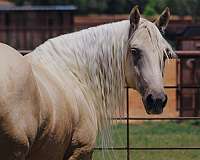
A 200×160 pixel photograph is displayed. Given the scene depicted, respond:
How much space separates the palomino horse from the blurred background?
1.06ft

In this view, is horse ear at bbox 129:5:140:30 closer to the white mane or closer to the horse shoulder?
the white mane

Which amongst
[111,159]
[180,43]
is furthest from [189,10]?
[111,159]

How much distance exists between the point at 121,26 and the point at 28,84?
1.13 m

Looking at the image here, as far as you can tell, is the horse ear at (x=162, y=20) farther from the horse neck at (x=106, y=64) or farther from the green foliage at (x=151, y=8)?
the green foliage at (x=151, y=8)

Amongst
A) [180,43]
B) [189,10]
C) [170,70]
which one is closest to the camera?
[170,70]

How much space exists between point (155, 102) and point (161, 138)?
5906mm

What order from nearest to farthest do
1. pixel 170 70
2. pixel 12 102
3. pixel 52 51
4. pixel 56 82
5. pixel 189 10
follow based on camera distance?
1. pixel 12 102
2. pixel 56 82
3. pixel 52 51
4. pixel 170 70
5. pixel 189 10

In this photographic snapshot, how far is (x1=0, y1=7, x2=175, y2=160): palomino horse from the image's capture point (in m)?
3.46

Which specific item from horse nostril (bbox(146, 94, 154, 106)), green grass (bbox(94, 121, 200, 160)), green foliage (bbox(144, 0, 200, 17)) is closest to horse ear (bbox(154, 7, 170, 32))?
horse nostril (bbox(146, 94, 154, 106))

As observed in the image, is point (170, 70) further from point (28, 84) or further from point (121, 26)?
point (28, 84)

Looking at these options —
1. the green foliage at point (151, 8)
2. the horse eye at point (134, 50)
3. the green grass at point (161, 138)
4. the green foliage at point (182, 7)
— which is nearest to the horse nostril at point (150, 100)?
the horse eye at point (134, 50)

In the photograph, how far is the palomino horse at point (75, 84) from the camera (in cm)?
346

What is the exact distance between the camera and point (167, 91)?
39.2ft

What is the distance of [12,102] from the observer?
11.2ft
